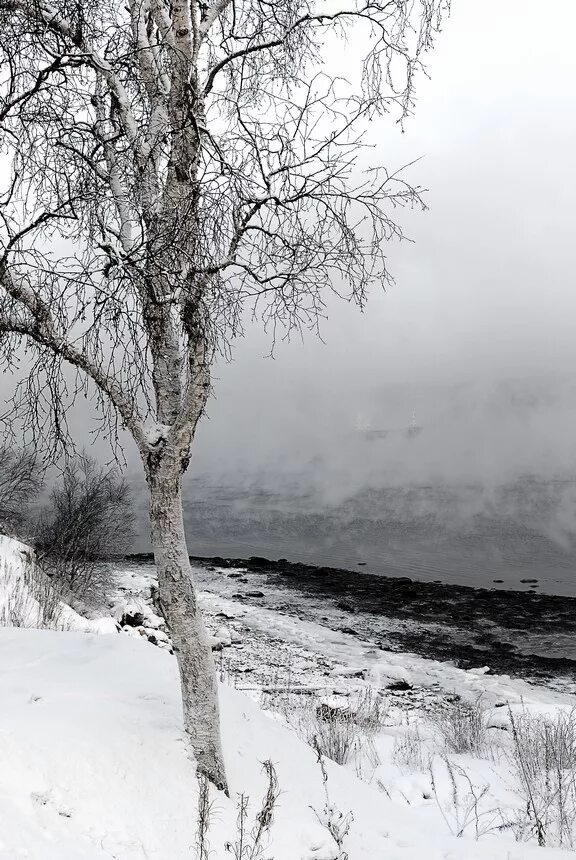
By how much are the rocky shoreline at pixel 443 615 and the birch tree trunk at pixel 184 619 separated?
A: 15344 millimetres

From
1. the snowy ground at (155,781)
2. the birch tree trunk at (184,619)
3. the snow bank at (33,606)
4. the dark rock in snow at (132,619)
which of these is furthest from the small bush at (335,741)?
the dark rock in snow at (132,619)

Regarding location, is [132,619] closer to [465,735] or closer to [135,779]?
[465,735]

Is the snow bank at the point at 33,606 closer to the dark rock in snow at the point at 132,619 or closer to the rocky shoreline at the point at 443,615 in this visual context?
the dark rock in snow at the point at 132,619

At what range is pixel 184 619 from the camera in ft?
11.7

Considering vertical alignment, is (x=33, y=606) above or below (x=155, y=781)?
below

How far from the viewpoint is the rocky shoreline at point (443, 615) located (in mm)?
19047

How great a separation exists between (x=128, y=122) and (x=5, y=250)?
1323 millimetres

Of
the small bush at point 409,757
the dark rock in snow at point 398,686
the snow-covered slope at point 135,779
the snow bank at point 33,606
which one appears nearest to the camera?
the snow-covered slope at point 135,779

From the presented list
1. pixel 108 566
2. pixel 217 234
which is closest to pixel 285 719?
pixel 217 234

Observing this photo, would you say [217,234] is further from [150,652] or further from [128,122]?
[150,652]

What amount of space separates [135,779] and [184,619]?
2.89 feet

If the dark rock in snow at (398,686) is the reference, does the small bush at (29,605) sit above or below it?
above

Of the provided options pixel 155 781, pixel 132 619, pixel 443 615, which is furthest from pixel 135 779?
pixel 443 615

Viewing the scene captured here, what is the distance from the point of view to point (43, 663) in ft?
15.1
